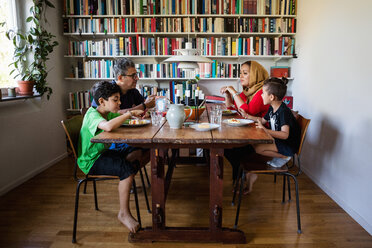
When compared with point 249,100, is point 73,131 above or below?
below

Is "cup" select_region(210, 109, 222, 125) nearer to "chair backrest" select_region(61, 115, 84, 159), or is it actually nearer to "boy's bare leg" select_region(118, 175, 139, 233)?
"boy's bare leg" select_region(118, 175, 139, 233)

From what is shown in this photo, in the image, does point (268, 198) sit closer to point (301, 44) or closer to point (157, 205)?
point (157, 205)

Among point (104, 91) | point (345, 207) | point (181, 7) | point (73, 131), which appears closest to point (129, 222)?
point (73, 131)

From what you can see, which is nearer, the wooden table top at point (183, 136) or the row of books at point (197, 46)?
the wooden table top at point (183, 136)

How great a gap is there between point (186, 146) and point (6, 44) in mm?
2437

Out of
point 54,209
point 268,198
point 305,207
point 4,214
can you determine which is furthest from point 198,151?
point 4,214

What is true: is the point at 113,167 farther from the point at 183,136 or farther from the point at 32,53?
the point at 32,53

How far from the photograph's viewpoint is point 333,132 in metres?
2.48

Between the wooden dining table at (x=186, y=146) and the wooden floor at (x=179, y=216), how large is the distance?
7 centimetres

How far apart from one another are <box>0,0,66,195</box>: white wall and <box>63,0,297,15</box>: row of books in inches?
18.4

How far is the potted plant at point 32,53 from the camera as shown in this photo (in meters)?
2.85

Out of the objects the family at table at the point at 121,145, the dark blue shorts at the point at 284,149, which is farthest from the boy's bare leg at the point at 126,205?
the dark blue shorts at the point at 284,149

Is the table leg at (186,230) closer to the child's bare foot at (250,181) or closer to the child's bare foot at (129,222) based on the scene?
the child's bare foot at (129,222)

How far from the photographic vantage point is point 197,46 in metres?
3.70
